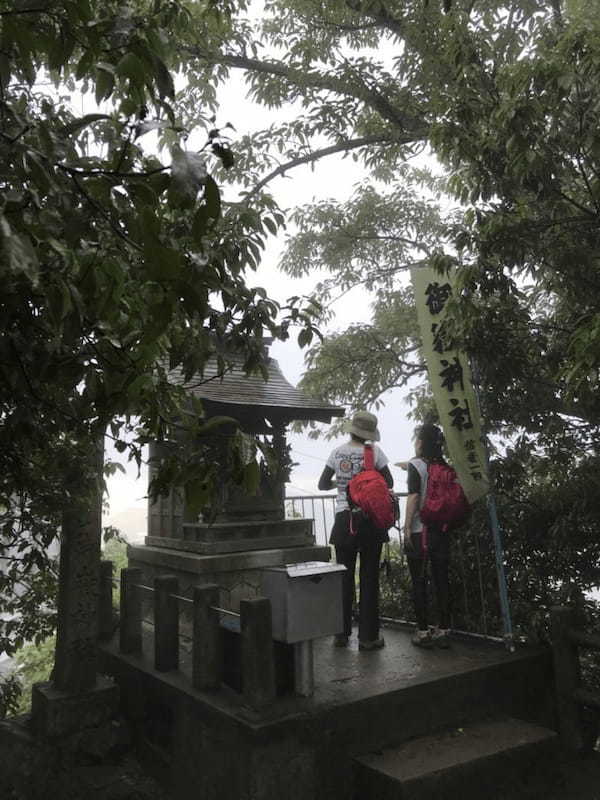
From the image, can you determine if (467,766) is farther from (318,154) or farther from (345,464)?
(318,154)

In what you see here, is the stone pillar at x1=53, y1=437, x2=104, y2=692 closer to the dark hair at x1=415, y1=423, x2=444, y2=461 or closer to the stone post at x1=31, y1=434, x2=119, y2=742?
the stone post at x1=31, y1=434, x2=119, y2=742

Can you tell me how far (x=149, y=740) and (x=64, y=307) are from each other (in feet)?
18.8

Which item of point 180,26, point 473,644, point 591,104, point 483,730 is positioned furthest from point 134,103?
point 473,644

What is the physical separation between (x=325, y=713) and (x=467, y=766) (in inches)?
43.5

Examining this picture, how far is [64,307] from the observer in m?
1.66

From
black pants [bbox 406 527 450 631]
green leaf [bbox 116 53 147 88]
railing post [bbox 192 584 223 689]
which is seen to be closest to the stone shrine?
black pants [bbox 406 527 450 631]

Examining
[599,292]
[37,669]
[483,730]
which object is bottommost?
[37,669]

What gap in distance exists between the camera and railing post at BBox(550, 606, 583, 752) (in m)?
5.44

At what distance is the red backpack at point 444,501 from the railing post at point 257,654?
2131mm

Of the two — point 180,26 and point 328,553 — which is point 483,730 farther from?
point 180,26

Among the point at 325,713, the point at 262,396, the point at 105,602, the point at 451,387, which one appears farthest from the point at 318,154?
the point at 325,713

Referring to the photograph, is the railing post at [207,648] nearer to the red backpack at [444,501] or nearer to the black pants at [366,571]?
the black pants at [366,571]

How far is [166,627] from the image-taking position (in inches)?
233

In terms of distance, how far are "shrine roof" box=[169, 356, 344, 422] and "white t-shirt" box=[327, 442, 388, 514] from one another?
217cm
